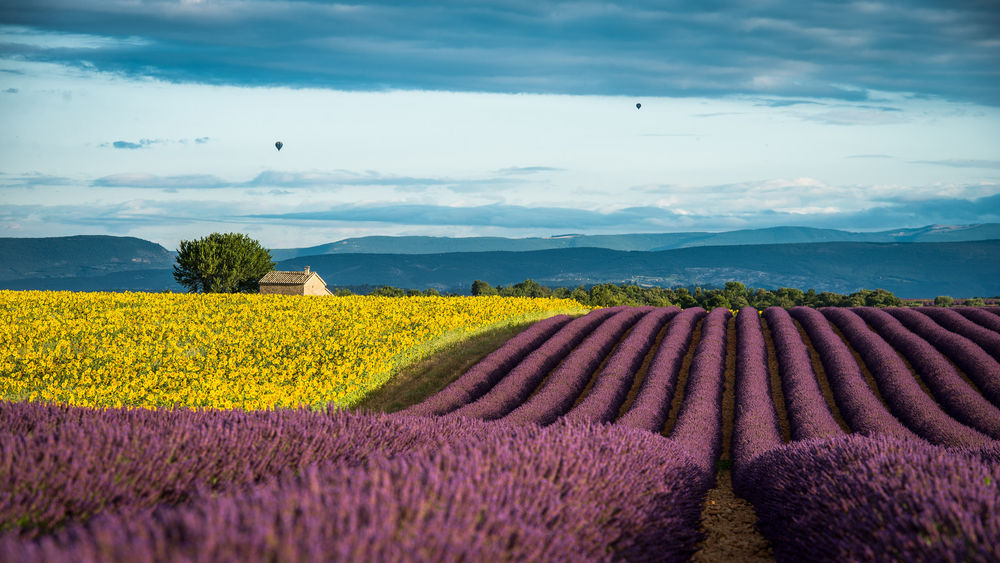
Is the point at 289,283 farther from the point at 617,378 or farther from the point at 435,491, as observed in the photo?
the point at 435,491

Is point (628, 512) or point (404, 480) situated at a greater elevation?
point (404, 480)

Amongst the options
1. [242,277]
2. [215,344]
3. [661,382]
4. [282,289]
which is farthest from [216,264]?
[661,382]

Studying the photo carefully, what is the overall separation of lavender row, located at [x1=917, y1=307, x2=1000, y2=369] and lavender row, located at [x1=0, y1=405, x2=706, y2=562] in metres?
18.3

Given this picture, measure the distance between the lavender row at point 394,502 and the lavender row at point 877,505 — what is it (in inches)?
33.7

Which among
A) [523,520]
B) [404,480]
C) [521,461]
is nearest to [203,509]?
[404,480]

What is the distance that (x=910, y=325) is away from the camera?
2722cm

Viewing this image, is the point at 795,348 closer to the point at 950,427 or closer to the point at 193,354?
the point at 950,427

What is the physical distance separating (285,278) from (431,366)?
4202 cm

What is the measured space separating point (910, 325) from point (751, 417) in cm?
1713

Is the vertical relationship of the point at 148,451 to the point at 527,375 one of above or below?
above

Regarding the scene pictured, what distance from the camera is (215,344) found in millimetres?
20578

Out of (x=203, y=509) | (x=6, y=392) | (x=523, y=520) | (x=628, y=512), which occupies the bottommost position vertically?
(x=6, y=392)

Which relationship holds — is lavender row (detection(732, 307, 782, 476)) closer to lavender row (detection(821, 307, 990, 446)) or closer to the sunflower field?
lavender row (detection(821, 307, 990, 446))

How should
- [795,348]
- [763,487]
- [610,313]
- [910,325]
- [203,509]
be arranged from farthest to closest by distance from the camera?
1. [610,313]
2. [910,325]
3. [795,348]
4. [763,487]
5. [203,509]
